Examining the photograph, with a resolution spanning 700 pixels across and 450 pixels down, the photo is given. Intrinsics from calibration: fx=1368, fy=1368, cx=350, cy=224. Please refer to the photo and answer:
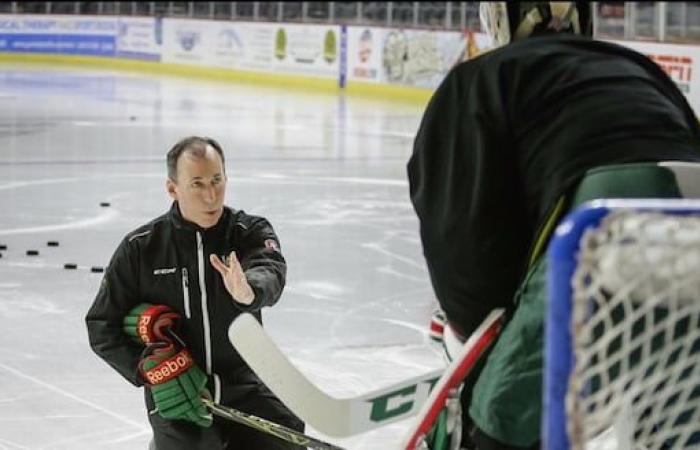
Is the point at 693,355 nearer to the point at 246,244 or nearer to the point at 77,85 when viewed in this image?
the point at 246,244

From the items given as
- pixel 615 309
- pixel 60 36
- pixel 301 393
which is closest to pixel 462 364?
pixel 301 393

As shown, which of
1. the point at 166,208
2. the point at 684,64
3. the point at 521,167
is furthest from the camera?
the point at 684,64

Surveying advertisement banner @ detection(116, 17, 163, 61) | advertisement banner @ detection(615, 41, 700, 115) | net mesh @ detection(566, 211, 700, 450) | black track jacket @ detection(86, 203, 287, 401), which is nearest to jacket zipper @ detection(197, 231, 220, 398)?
black track jacket @ detection(86, 203, 287, 401)

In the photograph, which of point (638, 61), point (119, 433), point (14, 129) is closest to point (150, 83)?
point (14, 129)

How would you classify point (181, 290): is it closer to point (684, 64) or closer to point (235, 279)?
point (235, 279)

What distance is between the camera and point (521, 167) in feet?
5.93

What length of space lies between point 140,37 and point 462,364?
75.2 ft

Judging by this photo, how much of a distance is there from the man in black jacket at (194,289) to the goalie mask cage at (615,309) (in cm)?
125

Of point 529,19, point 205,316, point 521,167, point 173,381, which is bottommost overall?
point 173,381

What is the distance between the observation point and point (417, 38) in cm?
1773

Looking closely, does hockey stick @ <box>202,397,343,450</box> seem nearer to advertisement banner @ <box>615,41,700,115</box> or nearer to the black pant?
the black pant

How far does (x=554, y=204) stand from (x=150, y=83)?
19.1 m

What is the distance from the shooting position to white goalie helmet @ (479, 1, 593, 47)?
1953mm

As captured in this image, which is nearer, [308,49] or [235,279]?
[235,279]
